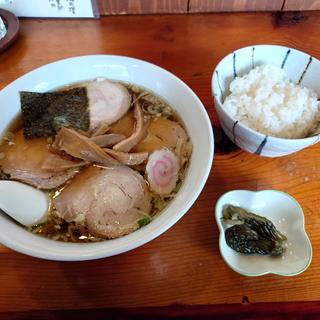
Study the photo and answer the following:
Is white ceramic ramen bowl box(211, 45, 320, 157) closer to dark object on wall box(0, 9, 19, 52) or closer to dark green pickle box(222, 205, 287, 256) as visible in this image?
dark green pickle box(222, 205, 287, 256)

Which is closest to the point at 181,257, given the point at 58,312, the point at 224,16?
the point at 58,312

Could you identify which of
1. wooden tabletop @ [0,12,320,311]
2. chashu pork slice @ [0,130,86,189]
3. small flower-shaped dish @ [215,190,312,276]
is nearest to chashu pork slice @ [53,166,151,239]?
chashu pork slice @ [0,130,86,189]

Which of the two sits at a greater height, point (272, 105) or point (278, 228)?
point (272, 105)

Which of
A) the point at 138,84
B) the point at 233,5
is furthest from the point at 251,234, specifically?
the point at 233,5

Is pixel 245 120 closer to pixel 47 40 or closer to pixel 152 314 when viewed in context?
pixel 152 314

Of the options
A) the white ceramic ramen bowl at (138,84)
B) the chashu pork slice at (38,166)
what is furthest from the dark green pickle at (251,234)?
the chashu pork slice at (38,166)

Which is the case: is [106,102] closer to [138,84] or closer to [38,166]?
[138,84]

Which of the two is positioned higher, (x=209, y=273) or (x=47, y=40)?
(x=47, y=40)
